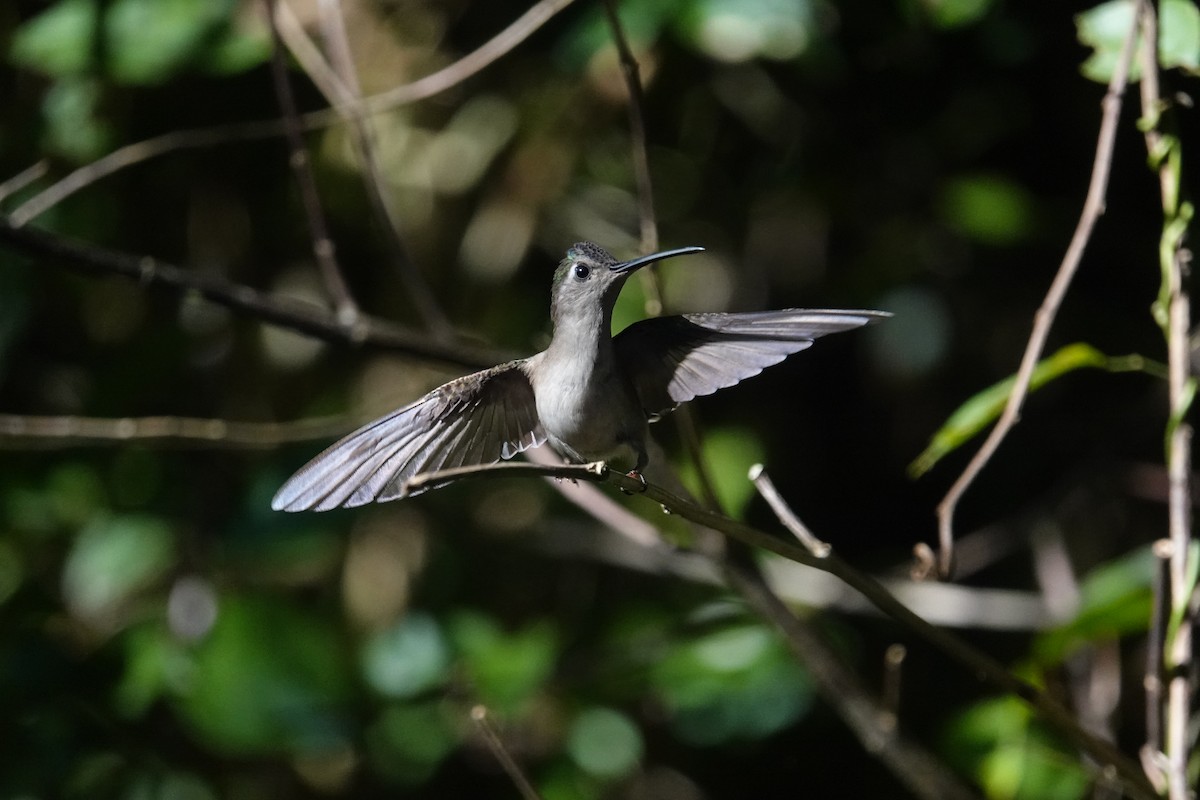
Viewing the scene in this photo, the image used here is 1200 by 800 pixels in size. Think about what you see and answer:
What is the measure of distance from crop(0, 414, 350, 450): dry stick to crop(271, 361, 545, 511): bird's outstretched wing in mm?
357

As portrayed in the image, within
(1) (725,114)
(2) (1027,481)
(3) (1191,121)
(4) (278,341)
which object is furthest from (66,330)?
(3) (1191,121)

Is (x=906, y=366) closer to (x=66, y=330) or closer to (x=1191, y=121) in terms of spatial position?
(x=1191, y=121)

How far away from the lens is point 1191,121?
3.26 m

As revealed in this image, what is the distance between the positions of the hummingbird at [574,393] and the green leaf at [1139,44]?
0.74 metres

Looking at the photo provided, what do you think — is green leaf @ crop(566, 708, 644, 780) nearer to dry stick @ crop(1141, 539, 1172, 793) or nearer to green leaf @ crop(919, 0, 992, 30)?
dry stick @ crop(1141, 539, 1172, 793)

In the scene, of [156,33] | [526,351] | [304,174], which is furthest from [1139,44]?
[156,33]

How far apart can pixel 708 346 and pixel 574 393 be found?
0.77 feet

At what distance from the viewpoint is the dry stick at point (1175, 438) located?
1672 mm

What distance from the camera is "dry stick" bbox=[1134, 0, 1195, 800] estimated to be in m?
1.67

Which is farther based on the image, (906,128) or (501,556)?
(501,556)

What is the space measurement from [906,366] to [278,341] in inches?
76.3

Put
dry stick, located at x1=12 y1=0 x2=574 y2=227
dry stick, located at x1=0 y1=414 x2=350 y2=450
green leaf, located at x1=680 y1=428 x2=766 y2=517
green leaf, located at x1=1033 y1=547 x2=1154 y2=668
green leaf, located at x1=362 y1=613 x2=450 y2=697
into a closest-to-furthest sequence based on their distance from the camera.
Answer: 1. green leaf, located at x1=1033 y1=547 x2=1154 y2=668
2. dry stick, located at x1=12 y1=0 x2=574 y2=227
3. dry stick, located at x1=0 y1=414 x2=350 y2=450
4. green leaf, located at x1=362 y1=613 x2=450 y2=697
5. green leaf, located at x1=680 y1=428 x2=766 y2=517

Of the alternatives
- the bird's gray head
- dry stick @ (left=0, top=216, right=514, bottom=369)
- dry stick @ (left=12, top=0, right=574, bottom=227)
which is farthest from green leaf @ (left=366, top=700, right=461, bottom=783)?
dry stick @ (left=12, top=0, right=574, bottom=227)

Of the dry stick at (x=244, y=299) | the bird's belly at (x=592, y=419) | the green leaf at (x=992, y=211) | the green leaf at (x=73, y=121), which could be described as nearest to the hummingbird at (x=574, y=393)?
the bird's belly at (x=592, y=419)
